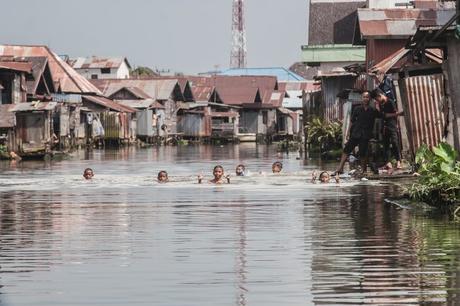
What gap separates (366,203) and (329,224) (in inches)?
113

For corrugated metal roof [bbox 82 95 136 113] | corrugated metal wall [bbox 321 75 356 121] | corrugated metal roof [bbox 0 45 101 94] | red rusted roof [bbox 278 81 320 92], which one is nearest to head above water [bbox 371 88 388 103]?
corrugated metal wall [bbox 321 75 356 121]

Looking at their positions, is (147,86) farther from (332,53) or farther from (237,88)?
(332,53)

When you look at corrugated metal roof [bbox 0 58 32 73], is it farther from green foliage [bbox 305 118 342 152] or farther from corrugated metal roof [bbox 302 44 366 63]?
green foliage [bbox 305 118 342 152]

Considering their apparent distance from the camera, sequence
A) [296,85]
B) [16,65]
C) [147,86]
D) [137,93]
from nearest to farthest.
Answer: [16,65], [137,93], [147,86], [296,85]

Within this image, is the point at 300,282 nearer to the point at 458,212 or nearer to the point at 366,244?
the point at 366,244

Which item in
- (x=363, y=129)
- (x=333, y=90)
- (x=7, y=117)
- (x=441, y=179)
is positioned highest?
(x=333, y=90)

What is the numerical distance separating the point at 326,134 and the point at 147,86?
1642 inches

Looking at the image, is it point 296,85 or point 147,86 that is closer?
point 147,86

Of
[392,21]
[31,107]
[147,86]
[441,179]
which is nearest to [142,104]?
[147,86]

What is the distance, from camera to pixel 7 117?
41812 mm

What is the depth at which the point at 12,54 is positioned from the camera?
2276 inches

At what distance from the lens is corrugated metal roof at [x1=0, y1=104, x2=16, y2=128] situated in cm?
4122

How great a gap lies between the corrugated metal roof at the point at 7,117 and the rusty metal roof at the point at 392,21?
1354 cm

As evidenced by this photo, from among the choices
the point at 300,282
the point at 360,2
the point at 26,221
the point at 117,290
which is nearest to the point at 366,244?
the point at 300,282
